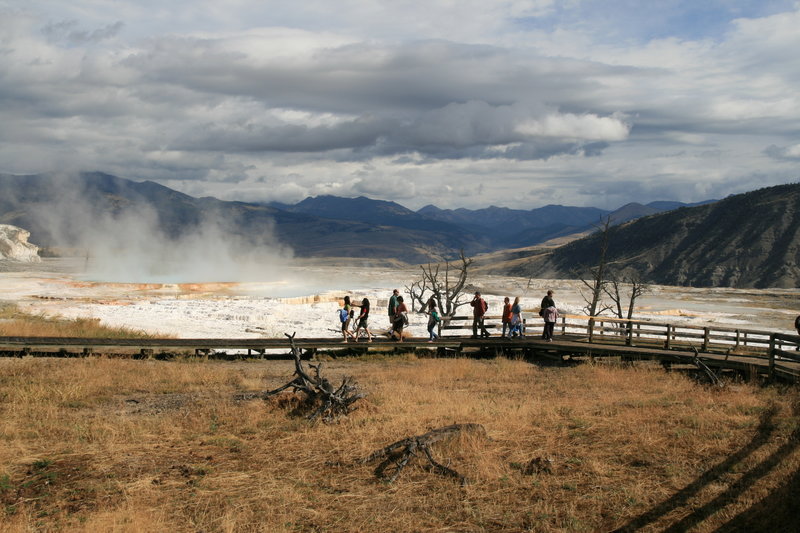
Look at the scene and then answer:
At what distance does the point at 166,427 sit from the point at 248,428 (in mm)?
1392

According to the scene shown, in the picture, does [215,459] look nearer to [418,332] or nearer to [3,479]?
[3,479]

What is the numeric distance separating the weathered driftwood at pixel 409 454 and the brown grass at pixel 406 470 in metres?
0.16

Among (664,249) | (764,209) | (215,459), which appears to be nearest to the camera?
(215,459)

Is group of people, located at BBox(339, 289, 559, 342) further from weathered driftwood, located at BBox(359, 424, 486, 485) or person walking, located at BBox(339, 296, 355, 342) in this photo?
weathered driftwood, located at BBox(359, 424, 486, 485)

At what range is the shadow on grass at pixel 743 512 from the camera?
7.00 metres

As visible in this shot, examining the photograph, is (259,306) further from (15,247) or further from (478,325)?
(15,247)

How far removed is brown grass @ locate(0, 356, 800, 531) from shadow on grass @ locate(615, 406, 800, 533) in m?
0.03

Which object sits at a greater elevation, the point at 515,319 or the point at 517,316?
the point at 517,316

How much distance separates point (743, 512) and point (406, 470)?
4.23 meters

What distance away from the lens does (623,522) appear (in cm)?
732

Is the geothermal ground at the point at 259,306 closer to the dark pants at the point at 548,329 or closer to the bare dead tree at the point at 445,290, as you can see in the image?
the bare dead tree at the point at 445,290

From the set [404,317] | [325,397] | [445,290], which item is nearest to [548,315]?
[404,317]

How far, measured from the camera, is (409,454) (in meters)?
9.23

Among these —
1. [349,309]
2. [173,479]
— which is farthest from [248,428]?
[349,309]
